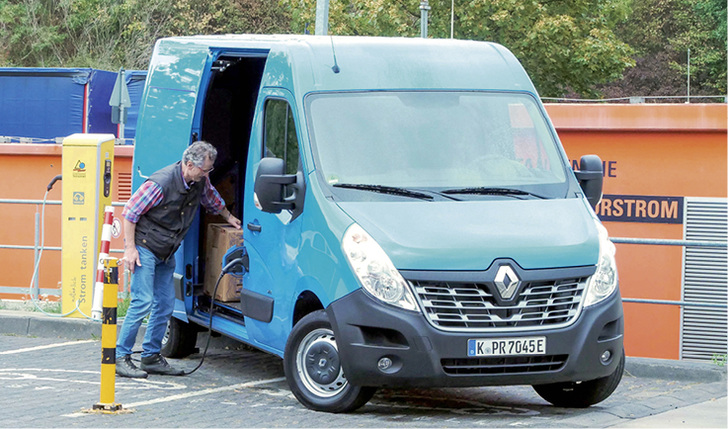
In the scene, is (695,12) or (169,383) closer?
(169,383)

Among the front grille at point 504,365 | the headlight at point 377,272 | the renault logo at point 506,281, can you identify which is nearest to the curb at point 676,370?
the front grille at point 504,365

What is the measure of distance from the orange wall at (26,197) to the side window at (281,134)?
7.92 metres

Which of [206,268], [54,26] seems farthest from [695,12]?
[206,268]

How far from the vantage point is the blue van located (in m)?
6.93

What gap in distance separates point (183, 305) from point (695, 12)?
40988 mm

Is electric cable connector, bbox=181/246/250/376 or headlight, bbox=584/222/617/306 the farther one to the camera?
electric cable connector, bbox=181/246/250/376

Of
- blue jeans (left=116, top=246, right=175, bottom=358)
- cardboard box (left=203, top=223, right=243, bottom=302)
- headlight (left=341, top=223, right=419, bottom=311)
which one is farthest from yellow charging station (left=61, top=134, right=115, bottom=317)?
headlight (left=341, top=223, right=419, bottom=311)

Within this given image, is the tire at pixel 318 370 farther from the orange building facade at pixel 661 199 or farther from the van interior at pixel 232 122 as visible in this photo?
the orange building facade at pixel 661 199

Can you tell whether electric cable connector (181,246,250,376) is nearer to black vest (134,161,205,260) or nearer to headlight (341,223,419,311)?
black vest (134,161,205,260)

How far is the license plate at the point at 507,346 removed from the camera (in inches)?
272

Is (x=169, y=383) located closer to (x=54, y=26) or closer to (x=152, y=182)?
(x=152, y=182)

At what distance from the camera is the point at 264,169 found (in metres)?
7.58

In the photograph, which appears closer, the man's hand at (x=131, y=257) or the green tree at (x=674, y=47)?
the man's hand at (x=131, y=257)

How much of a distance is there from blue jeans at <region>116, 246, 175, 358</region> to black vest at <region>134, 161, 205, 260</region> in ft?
0.29
